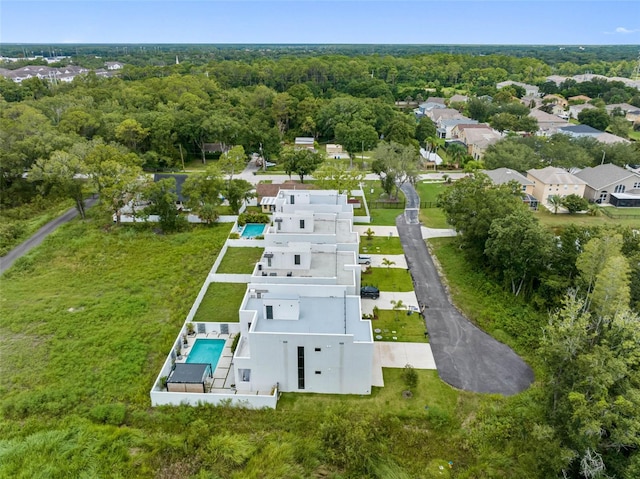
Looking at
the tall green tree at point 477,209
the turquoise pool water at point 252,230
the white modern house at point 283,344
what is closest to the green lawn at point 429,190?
the tall green tree at point 477,209

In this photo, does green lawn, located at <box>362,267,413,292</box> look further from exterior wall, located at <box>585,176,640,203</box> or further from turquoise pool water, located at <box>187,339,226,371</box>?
exterior wall, located at <box>585,176,640,203</box>

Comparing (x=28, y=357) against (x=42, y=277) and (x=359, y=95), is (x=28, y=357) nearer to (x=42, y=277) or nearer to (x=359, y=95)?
(x=42, y=277)

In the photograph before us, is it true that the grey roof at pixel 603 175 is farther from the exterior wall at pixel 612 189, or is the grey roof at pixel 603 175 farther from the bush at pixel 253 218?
the bush at pixel 253 218

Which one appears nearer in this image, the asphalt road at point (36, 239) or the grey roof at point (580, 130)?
the asphalt road at point (36, 239)

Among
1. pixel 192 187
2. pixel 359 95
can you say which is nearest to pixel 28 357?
pixel 192 187

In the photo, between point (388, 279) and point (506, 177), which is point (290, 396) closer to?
point (388, 279)

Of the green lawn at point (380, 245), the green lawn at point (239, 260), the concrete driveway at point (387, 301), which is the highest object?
the green lawn at point (239, 260)
